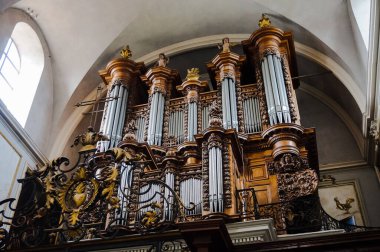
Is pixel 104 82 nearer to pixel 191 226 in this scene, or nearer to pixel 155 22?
pixel 155 22

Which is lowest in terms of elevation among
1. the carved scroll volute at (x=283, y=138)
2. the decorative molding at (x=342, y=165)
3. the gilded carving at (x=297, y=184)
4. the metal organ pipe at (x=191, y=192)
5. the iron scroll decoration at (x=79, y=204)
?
the iron scroll decoration at (x=79, y=204)

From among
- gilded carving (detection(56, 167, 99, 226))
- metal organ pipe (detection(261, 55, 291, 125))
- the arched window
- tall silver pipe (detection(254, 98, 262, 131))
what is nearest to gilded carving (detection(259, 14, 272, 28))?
metal organ pipe (detection(261, 55, 291, 125))

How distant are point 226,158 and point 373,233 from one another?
2.51 meters

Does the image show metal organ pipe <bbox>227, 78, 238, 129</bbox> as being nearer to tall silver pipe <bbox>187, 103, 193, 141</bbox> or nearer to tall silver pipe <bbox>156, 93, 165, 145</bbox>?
tall silver pipe <bbox>187, 103, 193, 141</bbox>

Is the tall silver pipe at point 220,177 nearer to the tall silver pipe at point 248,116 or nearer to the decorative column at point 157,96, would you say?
the tall silver pipe at point 248,116

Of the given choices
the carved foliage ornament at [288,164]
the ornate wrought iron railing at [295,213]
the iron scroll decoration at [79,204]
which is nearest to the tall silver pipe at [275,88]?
the carved foliage ornament at [288,164]

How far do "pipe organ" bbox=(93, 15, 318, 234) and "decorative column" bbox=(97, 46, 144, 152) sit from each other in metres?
0.02

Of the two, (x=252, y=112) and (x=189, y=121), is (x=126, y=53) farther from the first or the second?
(x=252, y=112)

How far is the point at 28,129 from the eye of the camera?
10.3 meters

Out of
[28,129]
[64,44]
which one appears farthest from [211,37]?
[28,129]

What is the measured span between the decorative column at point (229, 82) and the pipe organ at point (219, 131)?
22 mm

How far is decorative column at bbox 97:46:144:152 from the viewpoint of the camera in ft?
32.3

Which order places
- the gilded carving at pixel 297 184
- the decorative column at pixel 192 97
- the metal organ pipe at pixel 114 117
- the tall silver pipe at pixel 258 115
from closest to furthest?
the gilded carving at pixel 297 184, the tall silver pipe at pixel 258 115, the decorative column at pixel 192 97, the metal organ pipe at pixel 114 117

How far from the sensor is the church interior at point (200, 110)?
7062 millimetres
